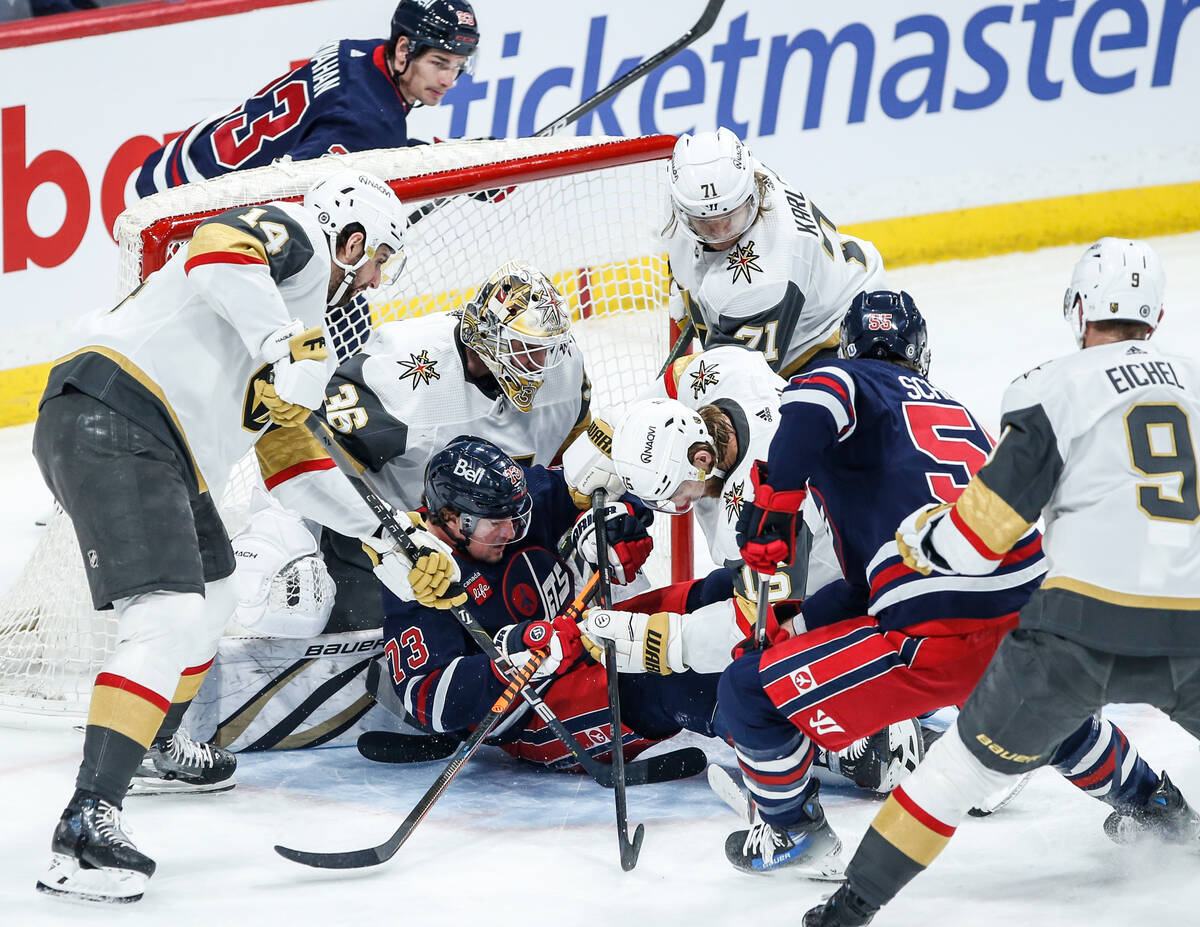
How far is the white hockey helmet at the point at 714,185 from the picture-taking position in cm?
389

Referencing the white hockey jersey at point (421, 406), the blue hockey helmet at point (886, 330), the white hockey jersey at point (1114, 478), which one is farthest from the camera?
the white hockey jersey at point (421, 406)

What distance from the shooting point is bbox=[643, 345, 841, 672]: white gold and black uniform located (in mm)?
3465

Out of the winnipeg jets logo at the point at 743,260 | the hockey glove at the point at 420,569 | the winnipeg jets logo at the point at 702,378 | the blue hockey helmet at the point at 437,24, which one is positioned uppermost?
the blue hockey helmet at the point at 437,24

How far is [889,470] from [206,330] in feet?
4.21

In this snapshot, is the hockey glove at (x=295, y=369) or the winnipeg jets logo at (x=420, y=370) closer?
the hockey glove at (x=295, y=369)

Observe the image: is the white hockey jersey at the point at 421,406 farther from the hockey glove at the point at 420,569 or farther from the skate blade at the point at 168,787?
the skate blade at the point at 168,787

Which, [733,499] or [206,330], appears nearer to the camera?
[206,330]

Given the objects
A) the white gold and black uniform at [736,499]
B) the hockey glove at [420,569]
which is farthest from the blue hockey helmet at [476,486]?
the white gold and black uniform at [736,499]

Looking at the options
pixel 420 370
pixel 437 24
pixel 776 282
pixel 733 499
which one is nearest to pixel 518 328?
pixel 420 370

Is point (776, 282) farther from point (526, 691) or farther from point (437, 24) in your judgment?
point (437, 24)

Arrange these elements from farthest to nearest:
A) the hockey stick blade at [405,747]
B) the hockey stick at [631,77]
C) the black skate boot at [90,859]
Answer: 1. the hockey stick at [631,77]
2. the hockey stick blade at [405,747]
3. the black skate boot at [90,859]

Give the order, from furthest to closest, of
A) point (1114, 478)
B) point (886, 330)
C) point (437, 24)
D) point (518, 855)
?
point (437, 24) < point (518, 855) < point (886, 330) < point (1114, 478)

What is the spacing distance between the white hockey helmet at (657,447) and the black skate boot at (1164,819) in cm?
106

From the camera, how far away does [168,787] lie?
359cm
